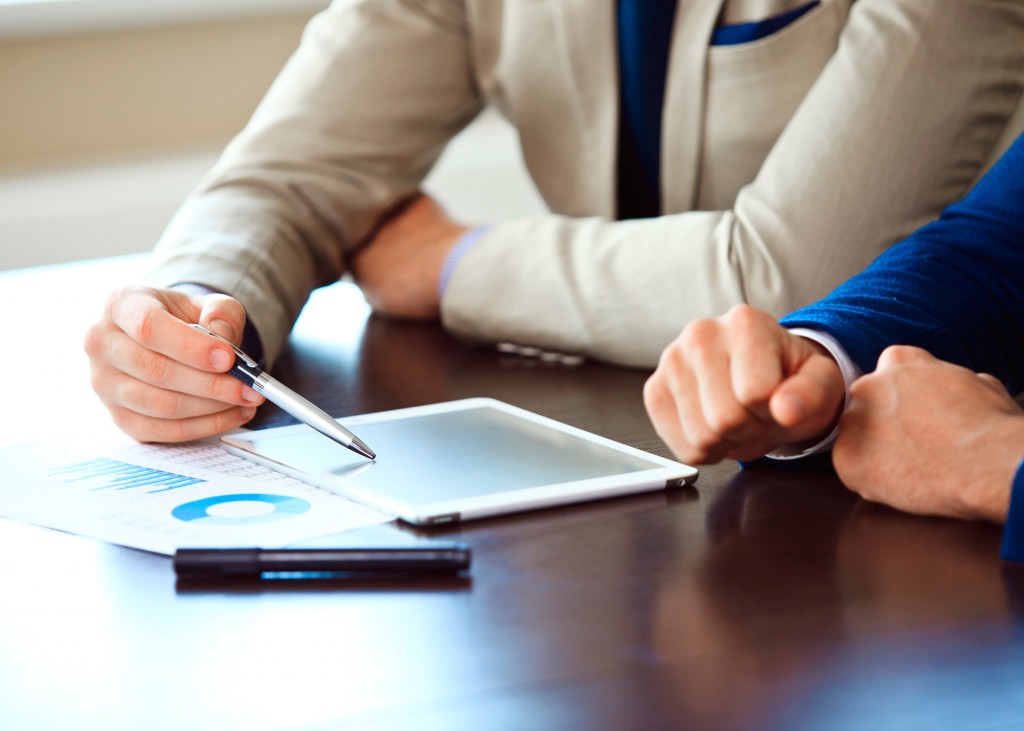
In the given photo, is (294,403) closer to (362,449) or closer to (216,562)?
(362,449)

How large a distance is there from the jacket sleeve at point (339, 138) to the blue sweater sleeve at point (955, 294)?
1.88 ft

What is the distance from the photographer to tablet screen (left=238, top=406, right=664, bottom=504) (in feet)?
2.37

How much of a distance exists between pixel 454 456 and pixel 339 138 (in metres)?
0.71

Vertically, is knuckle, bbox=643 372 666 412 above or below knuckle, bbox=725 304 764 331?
below

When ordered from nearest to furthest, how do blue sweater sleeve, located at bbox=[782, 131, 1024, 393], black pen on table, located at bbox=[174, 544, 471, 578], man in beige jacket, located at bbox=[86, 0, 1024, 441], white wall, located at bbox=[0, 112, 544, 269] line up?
black pen on table, located at bbox=[174, 544, 471, 578] → blue sweater sleeve, located at bbox=[782, 131, 1024, 393] → man in beige jacket, located at bbox=[86, 0, 1024, 441] → white wall, located at bbox=[0, 112, 544, 269]

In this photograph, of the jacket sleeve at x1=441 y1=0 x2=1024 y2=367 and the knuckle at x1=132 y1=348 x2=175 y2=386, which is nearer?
the knuckle at x1=132 y1=348 x2=175 y2=386

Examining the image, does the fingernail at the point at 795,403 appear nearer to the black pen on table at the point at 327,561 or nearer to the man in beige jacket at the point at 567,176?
the black pen on table at the point at 327,561

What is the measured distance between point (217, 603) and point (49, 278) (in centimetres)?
111

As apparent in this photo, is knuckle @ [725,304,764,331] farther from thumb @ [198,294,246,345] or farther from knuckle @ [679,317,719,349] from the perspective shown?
thumb @ [198,294,246,345]

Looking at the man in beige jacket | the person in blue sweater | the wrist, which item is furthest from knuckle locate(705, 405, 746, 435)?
the man in beige jacket

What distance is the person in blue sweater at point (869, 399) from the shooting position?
662mm

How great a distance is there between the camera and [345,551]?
1.99ft

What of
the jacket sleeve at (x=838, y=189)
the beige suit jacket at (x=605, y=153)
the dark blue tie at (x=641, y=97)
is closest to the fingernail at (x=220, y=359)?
the beige suit jacket at (x=605, y=153)

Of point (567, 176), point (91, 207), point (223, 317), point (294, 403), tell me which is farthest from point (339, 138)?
point (91, 207)
